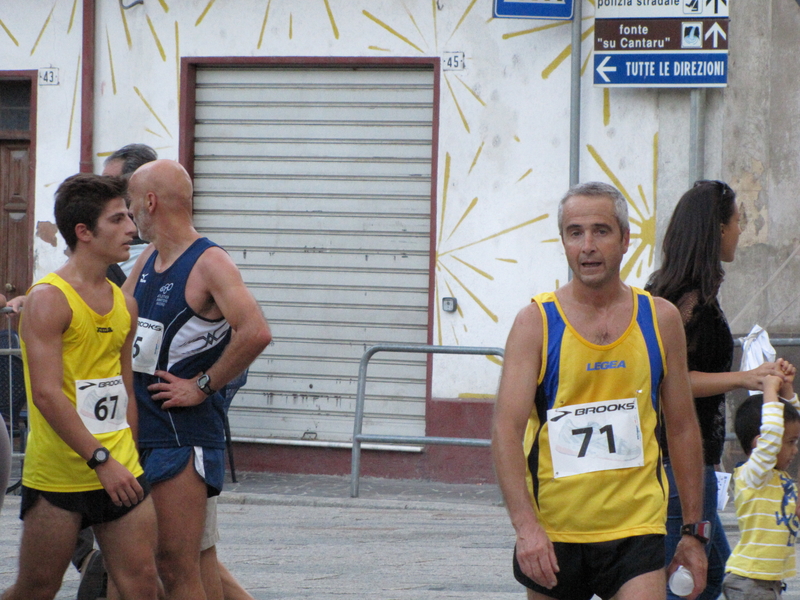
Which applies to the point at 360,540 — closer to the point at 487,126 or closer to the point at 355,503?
the point at 355,503

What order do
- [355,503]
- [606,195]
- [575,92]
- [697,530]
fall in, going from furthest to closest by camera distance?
[575,92] → [355,503] → [697,530] → [606,195]

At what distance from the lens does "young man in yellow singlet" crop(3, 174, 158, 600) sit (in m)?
4.17

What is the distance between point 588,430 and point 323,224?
7.48 metres

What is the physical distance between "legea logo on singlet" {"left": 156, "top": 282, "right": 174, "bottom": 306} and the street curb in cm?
507

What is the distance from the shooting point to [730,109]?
9914 millimetres

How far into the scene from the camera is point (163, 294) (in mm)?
4547

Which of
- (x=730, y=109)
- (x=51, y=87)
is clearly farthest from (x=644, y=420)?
(x=51, y=87)

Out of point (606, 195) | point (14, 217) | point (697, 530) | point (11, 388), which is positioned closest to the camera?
point (606, 195)

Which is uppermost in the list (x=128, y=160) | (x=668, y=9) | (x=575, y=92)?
(x=668, y=9)

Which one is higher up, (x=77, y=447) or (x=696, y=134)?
(x=696, y=134)

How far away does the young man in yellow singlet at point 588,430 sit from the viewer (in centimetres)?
359

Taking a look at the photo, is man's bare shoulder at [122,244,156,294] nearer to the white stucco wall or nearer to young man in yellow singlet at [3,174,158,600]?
young man in yellow singlet at [3,174,158,600]

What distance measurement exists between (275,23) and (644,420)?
7.89m

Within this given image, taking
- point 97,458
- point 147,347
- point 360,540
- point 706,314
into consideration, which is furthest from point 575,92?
point 97,458
